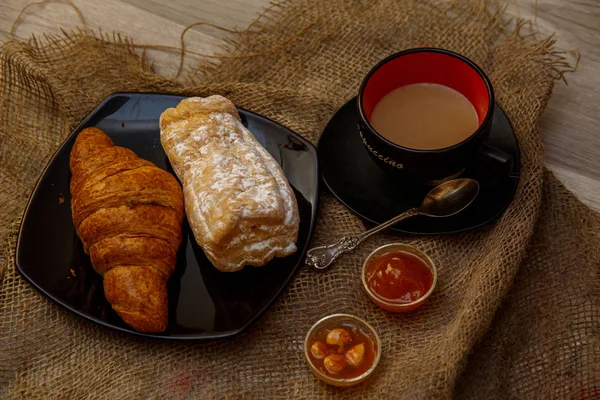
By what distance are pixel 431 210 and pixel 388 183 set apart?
18 centimetres

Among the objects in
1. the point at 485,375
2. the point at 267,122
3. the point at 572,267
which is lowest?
the point at 485,375

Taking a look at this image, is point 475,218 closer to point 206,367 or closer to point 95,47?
point 206,367

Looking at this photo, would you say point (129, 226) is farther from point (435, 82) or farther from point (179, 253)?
point (435, 82)

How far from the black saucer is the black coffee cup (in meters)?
0.06

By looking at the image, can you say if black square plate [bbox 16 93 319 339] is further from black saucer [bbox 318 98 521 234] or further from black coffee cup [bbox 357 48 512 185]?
black coffee cup [bbox 357 48 512 185]

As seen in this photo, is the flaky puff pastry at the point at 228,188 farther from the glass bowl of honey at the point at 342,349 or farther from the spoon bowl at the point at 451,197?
the spoon bowl at the point at 451,197

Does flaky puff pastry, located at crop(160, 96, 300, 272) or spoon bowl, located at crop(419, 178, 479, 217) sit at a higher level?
flaky puff pastry, located at crop(160, 96, 300, 272)

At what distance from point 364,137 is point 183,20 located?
3.42ft

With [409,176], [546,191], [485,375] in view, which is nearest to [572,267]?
[546,191]

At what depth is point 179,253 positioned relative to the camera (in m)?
2.09

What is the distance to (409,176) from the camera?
2.04 meters

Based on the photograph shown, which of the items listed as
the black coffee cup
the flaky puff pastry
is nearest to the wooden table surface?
the black coffee cup

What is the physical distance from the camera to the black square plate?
1.98 m

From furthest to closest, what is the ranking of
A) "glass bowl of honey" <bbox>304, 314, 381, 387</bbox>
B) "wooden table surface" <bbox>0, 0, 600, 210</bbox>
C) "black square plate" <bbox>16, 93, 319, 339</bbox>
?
"wooden table surface" <bbox>0, 0, 600, 210</bbox> → "black square plate" <bbox>16, 93, 319, 339</bbox> → "glass bowl of honey" <bbox>304, 314, 381, 387</bbox>
